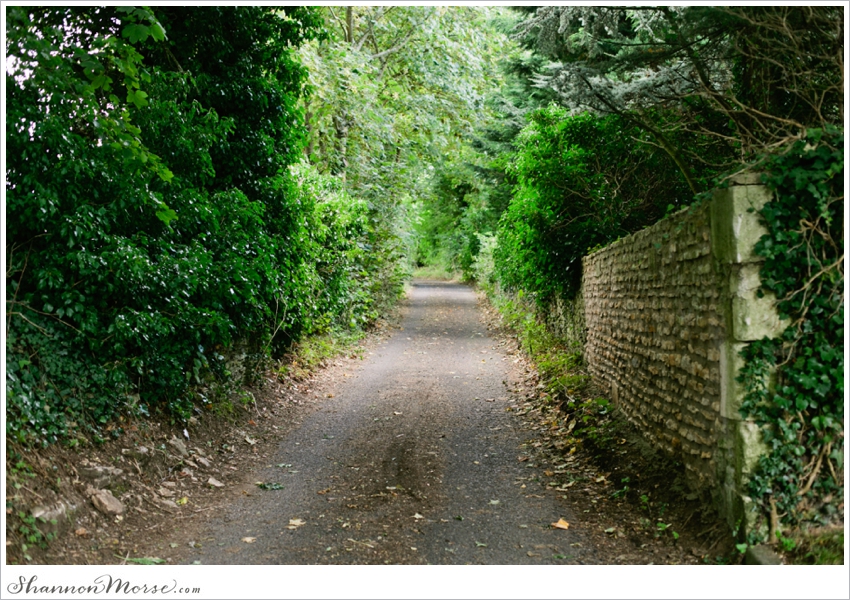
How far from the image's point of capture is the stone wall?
4.30 m

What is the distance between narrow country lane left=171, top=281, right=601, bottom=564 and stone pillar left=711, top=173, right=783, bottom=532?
1195 millimetres

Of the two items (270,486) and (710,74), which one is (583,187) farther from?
(270,486)

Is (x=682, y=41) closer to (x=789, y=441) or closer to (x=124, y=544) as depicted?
(x=789, y=441)

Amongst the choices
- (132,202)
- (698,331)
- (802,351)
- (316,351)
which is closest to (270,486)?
(132,202)

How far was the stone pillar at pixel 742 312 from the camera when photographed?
427 centimetres

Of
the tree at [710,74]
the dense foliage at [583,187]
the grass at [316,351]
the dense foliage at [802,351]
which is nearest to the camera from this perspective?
the dense foliage at [802,351]

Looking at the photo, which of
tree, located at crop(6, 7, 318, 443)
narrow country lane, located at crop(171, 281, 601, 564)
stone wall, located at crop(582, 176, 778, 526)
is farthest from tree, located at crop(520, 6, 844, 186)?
tree, located at crop(6, 7, 318, 443)

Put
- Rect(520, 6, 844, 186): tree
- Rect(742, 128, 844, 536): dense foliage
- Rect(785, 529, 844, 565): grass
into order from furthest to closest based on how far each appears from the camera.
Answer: Rect(520, 6, 844, 186): tree < Rect(742, 128, 844, 536): dense foliage < Rect(785, 529, 844, 565): grass

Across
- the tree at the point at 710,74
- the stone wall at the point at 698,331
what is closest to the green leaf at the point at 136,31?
the tree at the point at 710,74

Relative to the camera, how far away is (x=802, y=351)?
4.28 metres

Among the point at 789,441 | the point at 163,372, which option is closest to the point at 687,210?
the point at 789,441

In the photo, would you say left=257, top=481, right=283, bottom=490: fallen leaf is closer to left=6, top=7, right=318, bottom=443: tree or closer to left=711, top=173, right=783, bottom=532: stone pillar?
left=6, top=7, right=318, bottom=443: tree

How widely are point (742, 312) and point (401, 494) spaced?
3445 millimetres

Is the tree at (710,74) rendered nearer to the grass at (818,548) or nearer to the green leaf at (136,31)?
the grass at (818,548)
